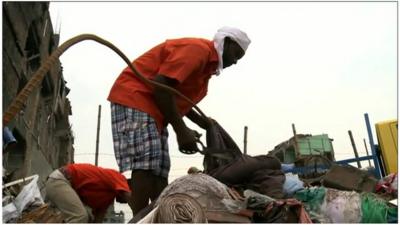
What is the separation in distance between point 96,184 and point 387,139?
2.78 m

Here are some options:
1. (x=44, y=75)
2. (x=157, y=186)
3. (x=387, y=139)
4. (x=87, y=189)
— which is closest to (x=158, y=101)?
(x=157, y=186)

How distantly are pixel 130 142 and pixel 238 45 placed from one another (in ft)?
2.79

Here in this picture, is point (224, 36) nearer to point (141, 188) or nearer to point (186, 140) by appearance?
point (186, 140)

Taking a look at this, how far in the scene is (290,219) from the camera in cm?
184

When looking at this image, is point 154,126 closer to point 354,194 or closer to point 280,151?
point 354,194

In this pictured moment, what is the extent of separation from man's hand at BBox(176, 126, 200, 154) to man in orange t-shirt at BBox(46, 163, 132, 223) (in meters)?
1.98

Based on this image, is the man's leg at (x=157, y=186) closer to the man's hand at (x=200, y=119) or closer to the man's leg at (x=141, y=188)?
the man's leg at (x=141, y=188)

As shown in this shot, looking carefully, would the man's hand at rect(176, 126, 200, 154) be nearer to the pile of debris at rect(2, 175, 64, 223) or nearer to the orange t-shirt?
the orange t-shirt

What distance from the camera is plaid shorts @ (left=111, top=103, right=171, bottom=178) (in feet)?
8.25

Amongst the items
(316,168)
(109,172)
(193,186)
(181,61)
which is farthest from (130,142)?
(316,168)

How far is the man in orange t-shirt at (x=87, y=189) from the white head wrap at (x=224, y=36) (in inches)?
81.9

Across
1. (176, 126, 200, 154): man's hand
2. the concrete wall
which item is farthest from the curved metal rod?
the concrete wall

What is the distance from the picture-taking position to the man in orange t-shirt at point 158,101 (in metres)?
2.51

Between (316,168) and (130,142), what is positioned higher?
(130,142)
